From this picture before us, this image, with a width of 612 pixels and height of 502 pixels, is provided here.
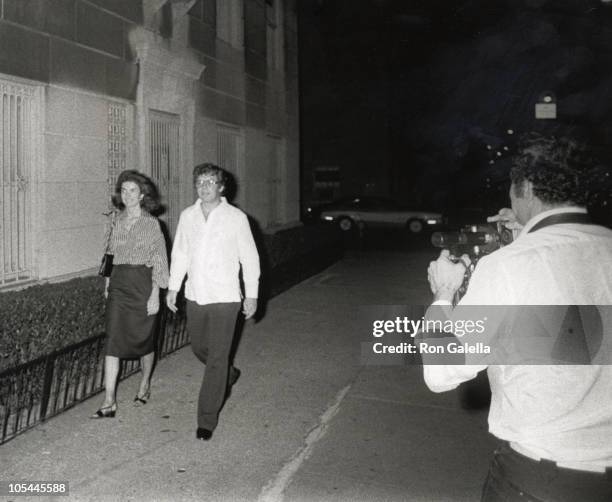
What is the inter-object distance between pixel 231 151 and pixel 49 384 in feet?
27.3

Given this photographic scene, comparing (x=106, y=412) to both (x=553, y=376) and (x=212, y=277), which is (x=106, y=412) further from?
(x=553, y=376)

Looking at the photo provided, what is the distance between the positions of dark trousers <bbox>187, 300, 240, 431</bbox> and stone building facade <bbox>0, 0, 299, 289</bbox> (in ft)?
8.69

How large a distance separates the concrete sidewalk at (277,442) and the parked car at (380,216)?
1715cm

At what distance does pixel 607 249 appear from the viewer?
2.01 metres

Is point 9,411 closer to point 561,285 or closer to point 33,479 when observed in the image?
Result: point 33,479

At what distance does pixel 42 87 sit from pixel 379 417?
4765mm

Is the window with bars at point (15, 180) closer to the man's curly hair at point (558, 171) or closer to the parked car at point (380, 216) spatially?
the man's curly hair at point (558, 171)

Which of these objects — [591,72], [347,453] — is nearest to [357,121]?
[591,72]

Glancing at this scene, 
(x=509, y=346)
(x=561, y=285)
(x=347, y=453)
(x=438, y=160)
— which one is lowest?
(x=347, y=453)

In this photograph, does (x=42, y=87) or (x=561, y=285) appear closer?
(x=561, y=285)

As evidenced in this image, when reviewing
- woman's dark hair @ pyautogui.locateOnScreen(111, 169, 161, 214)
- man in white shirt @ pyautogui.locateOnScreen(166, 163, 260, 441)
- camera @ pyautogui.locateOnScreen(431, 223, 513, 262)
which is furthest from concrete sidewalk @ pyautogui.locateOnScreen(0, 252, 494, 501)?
camera @ pyautogui.locateOnScreen(431, 223, 513, 262)

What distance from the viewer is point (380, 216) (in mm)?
24516

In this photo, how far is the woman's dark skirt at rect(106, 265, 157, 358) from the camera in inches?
208

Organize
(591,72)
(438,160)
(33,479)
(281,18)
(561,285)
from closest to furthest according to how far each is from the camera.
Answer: (561,285) < (33,479) < (281,18) < (591,72) < (438,160)
